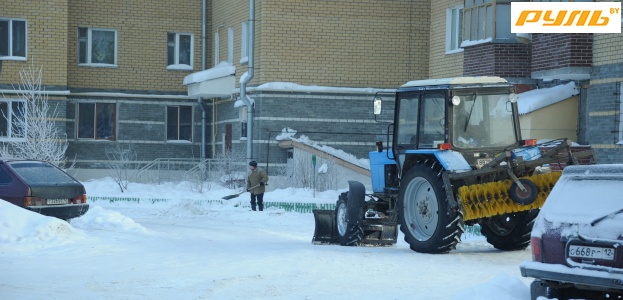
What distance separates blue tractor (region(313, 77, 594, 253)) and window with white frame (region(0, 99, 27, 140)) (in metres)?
20.9

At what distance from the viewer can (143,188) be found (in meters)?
33.9

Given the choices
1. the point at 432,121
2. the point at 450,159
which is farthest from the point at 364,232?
the point at 450,159

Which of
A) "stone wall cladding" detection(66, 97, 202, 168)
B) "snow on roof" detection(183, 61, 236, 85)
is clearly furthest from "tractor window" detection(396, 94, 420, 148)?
"stone wall cladding" detection(66, 97, 202, 168)

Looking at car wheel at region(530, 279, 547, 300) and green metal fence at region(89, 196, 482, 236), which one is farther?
green metal fence at region(89, 196, 482, 236)

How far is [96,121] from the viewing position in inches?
1551

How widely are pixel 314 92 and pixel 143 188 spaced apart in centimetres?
609

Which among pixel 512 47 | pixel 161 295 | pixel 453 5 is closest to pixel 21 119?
pixel 453 5

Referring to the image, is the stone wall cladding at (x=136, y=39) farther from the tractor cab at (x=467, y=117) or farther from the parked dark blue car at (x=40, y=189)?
the tractor cab at (x=467, y=117)

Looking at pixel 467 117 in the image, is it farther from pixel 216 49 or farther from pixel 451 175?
pixel 216 49

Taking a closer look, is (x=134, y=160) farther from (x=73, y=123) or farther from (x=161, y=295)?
(x=161, y=295)

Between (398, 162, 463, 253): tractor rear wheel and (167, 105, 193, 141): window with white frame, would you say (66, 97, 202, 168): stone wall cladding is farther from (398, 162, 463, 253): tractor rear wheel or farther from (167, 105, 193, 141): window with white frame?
(398, 162, 463, 253): tractor rear wheel

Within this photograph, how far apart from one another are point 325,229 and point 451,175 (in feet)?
12.3

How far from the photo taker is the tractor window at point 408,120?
17109 millimetres

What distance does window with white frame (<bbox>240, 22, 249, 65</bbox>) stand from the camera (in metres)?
34.5
